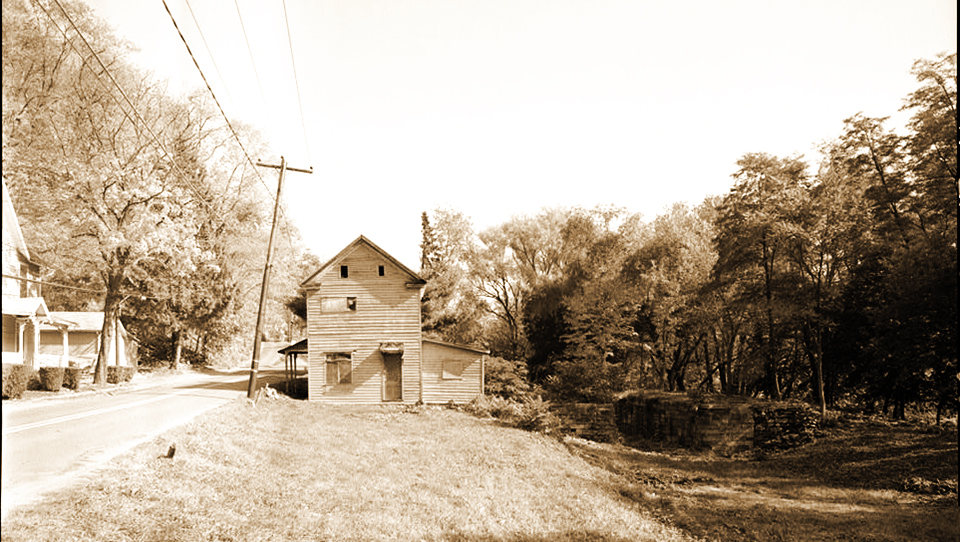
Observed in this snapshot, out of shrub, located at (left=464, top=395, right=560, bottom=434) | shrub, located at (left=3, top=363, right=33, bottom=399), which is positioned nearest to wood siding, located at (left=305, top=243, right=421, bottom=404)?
shrub, located at (left=464, top=395, right=560, bottom=434)

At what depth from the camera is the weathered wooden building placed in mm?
26609

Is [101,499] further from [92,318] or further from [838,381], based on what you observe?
[838,381]

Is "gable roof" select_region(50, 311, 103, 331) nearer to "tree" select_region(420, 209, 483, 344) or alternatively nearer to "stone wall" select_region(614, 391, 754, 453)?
"tree" select_region(420, 209, 483, 344)

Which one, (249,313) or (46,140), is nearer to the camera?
(46,140)

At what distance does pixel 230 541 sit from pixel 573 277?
3656 centimetres

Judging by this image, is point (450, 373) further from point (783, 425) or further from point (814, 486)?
point (783, 425)

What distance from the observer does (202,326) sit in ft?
143

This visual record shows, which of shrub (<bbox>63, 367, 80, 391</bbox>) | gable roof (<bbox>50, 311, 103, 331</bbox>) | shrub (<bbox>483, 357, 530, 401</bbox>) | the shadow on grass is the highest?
gable roof (<bbox>50, 311, 103, 331</bbox>)

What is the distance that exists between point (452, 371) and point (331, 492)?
1651 centimetres

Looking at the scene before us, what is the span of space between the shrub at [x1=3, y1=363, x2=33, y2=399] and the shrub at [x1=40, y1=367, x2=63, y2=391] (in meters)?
2.05

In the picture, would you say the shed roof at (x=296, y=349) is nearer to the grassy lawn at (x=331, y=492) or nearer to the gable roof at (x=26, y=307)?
the grassy lawn at (x=331, y=492)

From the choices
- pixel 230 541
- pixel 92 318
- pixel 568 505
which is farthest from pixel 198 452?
pixel 92 318

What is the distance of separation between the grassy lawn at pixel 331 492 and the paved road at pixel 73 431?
0.63 metres

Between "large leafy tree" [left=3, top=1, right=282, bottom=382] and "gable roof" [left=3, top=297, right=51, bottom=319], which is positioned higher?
"large leafy tree" [left=3, top=1, right=282, bottom=382]
